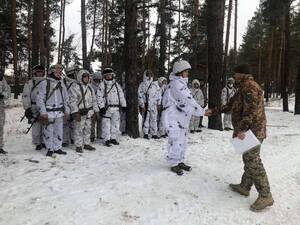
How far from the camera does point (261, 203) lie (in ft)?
22.4

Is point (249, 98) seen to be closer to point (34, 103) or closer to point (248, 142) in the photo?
point (248, 142)

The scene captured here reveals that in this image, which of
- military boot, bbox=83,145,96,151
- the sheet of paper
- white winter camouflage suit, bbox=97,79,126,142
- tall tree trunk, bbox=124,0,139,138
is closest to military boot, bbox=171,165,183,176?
the sheet of paper

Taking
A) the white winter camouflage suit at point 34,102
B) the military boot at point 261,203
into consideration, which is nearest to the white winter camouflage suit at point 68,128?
the white winter camouflage suit at point 34,102

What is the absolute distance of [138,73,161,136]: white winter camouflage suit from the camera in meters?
12.6

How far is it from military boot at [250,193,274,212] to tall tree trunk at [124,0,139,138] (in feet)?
19.1

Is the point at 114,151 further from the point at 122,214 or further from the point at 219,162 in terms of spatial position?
the point at 122,214

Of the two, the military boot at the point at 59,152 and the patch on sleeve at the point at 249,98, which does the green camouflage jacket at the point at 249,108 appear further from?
the military boot at the point at 59,152

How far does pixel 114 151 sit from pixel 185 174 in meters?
2.48

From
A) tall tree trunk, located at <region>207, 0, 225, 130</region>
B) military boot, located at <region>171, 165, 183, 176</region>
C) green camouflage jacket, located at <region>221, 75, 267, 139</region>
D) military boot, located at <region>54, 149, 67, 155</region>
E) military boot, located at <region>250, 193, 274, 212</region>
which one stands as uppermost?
tall tree trunk, located at <region>207, 0, 225, 130</region>

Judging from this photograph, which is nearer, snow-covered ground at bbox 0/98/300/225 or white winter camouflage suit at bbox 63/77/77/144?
snow-covered ground at bbox 0/98/300/225

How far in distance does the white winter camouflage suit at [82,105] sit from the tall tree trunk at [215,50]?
5533 mm

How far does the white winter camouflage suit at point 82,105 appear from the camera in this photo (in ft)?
32.7

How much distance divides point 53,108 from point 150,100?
4.03m

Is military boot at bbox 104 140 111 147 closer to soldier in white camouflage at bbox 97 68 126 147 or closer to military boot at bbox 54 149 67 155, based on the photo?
soldier in white camouflage at bbox 97 68 126 147
